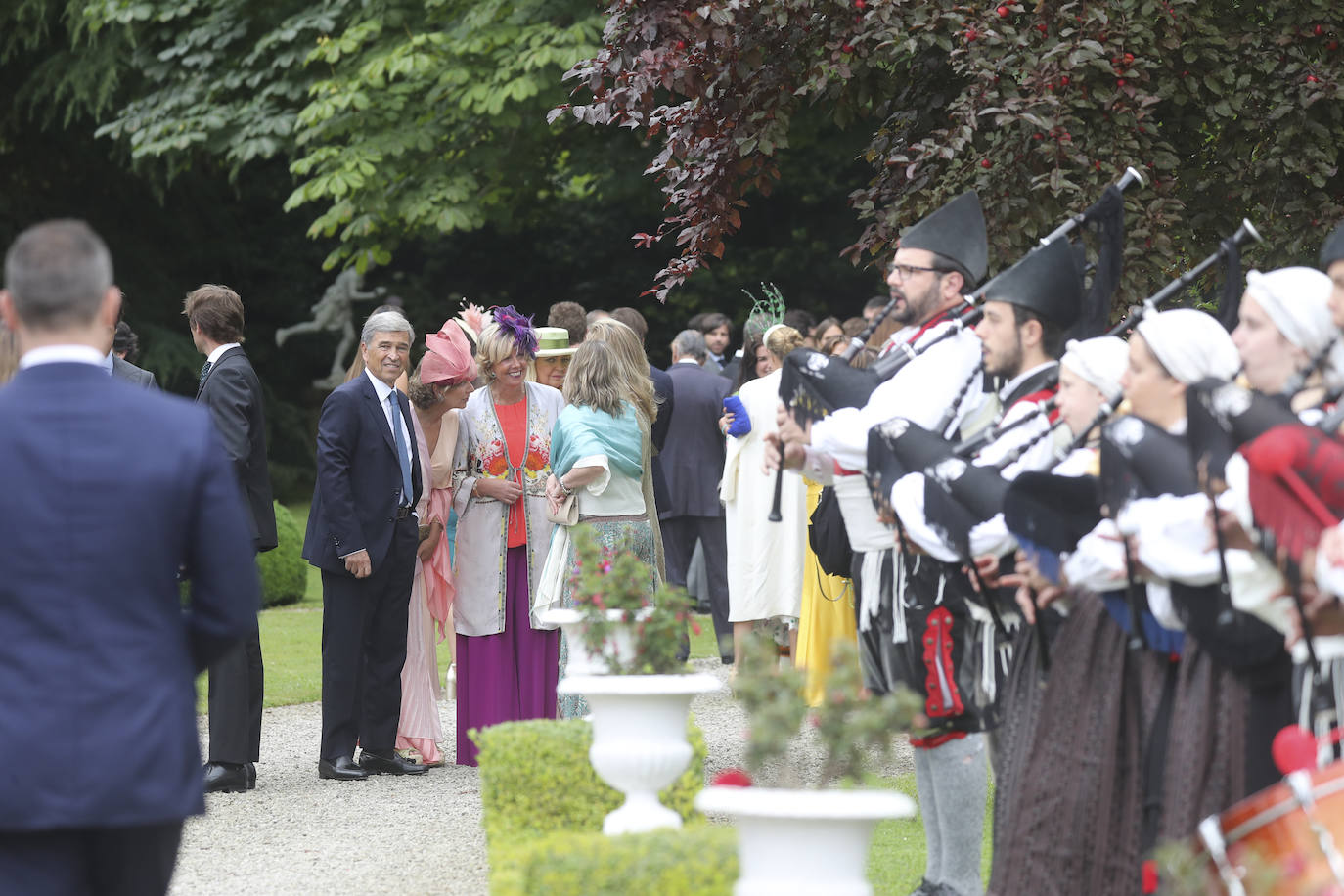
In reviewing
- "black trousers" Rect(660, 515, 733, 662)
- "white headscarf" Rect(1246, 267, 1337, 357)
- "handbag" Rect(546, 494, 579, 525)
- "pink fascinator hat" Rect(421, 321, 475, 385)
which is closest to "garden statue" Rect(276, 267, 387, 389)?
"black trousers" Rect(660, 515, 733, 662)

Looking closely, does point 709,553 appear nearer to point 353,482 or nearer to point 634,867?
point 353,482

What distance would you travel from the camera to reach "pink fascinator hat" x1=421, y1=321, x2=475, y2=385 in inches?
311

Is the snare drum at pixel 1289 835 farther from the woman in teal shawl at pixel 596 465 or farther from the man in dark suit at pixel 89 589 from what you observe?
the woman in teal shawl at pixel 596 465

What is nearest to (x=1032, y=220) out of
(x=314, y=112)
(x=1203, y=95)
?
(x=1203, y=95)

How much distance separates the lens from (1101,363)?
4.00 meters

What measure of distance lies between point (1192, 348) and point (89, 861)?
8.17ft

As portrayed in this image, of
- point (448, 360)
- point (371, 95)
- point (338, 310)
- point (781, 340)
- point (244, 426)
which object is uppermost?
point (371, 95)

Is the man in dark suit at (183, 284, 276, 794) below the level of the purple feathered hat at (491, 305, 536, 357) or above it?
below

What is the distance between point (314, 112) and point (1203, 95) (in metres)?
10.1

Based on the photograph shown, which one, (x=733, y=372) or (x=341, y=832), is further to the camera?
(x=733, y=372)

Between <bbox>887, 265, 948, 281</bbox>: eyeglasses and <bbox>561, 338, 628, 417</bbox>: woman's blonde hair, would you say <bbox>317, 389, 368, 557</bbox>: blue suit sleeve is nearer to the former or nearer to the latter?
<bbox>561, 338, 628, 417</bbox>: woman's blonde hair

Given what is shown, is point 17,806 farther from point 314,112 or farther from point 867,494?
point 314,112

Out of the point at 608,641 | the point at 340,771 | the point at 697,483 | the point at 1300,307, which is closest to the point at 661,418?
the point at 697,483

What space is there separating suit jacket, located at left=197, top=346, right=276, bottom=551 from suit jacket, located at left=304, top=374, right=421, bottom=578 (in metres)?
0.23
